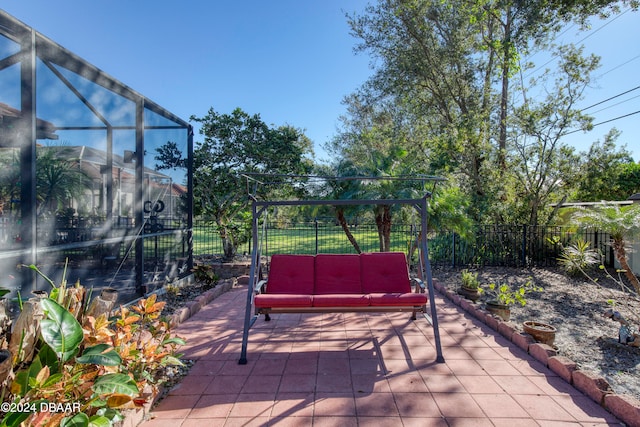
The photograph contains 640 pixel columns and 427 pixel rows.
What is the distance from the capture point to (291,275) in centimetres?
407

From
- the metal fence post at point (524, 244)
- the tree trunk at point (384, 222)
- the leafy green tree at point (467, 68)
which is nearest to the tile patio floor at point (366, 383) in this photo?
the tree trunk at point (384, 222)

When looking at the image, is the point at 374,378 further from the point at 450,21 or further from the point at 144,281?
the point at 450,21

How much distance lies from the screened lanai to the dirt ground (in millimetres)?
5251

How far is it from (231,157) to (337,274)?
5508 millimetres

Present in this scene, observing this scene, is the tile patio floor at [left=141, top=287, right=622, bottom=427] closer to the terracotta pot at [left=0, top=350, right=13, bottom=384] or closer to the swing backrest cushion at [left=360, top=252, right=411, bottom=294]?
the swing backrest cushion at [left=360, top=252, right=411, bottom=294]

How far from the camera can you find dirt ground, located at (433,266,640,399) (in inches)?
139

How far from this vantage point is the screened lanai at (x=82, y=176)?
302cm

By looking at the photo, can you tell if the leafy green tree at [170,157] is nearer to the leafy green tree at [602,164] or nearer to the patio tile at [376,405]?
the patio tile at [376,405]

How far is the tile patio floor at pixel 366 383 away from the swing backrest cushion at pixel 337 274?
0.52 metres

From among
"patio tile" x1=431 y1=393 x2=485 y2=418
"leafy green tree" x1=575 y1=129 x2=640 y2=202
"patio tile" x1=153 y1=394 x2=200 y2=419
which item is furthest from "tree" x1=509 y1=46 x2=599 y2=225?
"patio tile" x1=153 y1=394 x2=200 y2=419

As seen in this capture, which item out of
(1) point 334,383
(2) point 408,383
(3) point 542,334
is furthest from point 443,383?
(3) point 542,334

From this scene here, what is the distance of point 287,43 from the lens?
35.6 feet

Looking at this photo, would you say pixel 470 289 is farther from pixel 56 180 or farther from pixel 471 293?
pixel 56 180

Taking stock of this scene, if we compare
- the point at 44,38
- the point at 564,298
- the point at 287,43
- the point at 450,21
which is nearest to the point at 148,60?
the point at 287,43
